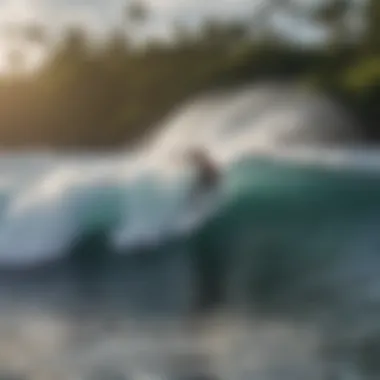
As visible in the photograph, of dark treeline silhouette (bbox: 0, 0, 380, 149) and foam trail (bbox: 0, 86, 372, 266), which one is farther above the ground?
dark treeline silhouette (bbox: 0, 0, 380, 149)

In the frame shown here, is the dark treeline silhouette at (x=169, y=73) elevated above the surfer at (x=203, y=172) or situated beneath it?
elevated above

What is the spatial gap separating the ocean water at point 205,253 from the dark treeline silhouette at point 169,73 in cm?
2

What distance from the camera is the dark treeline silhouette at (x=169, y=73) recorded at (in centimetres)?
104

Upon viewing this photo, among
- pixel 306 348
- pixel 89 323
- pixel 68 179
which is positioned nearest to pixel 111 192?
pixel 68 179

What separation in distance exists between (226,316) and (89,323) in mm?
167

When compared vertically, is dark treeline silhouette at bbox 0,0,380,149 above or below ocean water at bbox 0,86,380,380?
above

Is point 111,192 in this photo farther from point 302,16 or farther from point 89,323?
point 302,16

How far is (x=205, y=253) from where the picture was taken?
1.03m

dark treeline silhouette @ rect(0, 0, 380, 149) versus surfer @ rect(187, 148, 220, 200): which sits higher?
dark treeline silhouette @ rect(0, 0, 380, 149)

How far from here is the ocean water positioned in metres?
1.00

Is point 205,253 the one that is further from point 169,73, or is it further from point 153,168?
point 169,73

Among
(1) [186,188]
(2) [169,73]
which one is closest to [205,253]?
(1) [186,188]

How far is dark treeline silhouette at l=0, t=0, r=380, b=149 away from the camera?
40.9 inches

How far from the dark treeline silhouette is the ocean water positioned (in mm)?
24
